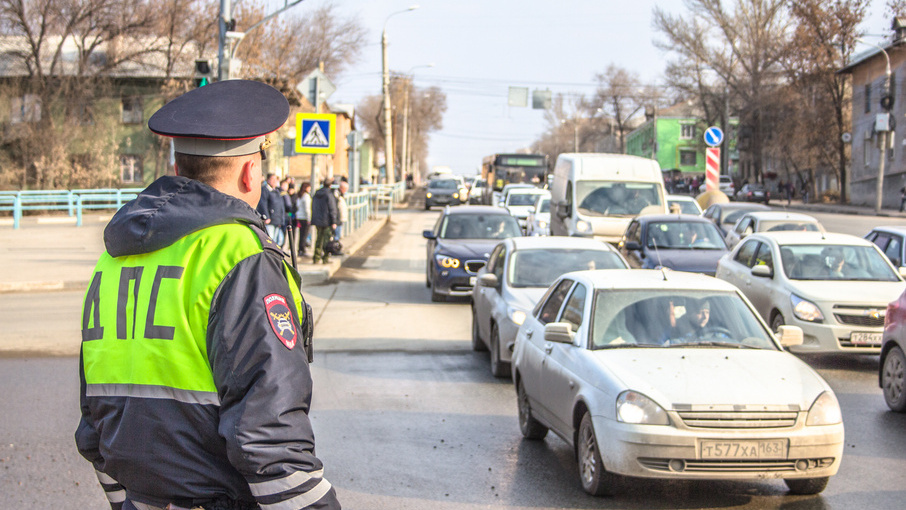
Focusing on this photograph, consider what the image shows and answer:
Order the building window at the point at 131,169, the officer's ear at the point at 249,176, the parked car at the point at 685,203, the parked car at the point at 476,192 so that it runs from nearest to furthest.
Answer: the officer's ear at the point at 249,176
the parked car at the point at 685,203
the building window at the point at 131,169
the parked car at the point at 476,192

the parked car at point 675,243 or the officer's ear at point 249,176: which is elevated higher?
the officer's ear at point 249,176

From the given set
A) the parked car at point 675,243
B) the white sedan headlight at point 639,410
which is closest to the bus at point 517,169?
the parked car at point 675,243

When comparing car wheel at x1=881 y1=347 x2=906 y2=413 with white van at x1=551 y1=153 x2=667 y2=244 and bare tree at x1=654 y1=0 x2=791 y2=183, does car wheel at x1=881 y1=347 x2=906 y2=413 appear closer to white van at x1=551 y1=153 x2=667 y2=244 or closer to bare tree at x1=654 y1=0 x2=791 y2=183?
white van at x1=551 y1=153 x2=667 y2=244

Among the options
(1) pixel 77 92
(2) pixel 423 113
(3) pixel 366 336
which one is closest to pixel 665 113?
(2) pixel 423 113

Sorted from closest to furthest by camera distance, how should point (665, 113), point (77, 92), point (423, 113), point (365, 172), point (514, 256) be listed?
1. point (514, 256)
2. point (77, 92)
3. point (423, 113)
4. point (365, 172)
5. point (665, 113)

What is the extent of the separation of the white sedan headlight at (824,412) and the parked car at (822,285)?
15.4ft

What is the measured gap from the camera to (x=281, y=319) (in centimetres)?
219

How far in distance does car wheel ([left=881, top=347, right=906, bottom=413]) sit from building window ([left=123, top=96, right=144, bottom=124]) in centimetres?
4762

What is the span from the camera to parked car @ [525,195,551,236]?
2784 cm

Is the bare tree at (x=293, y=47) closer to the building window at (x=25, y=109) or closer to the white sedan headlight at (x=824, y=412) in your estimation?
the building window at (x=25, y=109)

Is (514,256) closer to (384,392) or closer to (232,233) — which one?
(384,392)

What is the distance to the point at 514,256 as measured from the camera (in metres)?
11.6

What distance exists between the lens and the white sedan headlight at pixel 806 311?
34.4 feet

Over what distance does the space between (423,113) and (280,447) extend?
9440 centimetres
